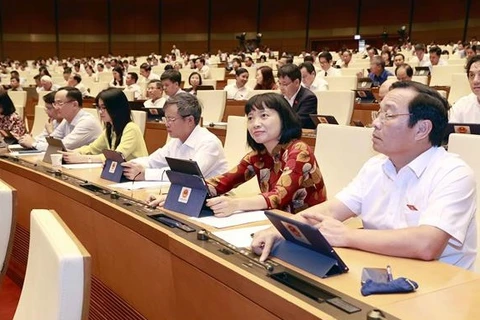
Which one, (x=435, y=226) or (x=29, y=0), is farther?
(x=29, y=0)

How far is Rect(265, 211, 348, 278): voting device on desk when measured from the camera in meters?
1.23

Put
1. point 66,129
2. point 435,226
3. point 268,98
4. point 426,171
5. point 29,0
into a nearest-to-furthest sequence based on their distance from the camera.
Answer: point 435,226
point 426,171
point 268,98
point 66,129
point 29,0

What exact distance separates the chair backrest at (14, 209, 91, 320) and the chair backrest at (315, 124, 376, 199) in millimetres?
1543

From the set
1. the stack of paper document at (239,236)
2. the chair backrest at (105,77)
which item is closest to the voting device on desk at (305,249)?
the stack of paper document at (239,236)

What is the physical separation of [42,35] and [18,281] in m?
16.8

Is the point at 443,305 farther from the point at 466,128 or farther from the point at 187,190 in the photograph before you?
the point at 466,128

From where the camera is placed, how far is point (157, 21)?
62.3 ft

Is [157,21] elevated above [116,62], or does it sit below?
above

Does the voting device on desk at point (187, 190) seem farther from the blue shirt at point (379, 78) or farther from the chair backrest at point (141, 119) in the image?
the blue shirt at point (379, 78)

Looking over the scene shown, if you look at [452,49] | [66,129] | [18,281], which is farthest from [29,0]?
[18,281]

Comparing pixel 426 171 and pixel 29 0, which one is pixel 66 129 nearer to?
pixel 426 171

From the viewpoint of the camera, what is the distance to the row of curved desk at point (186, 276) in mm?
1094

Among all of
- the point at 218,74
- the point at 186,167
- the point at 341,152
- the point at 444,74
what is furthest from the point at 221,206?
the point at 218,74

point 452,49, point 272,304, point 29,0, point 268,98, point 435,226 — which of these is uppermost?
point 29,0
